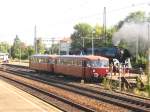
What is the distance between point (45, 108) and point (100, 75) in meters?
18.2

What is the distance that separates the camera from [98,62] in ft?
128

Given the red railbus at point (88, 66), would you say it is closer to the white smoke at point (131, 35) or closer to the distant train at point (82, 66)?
the distant train at point (82, 66)

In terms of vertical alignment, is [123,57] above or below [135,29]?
below

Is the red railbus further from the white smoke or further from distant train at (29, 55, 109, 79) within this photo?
the white smoke

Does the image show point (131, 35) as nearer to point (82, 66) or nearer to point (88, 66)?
point (82, 66)

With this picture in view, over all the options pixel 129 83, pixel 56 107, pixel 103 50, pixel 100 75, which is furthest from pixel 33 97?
pixel 103 50

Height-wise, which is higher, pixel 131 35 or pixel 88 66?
pixel 131 35

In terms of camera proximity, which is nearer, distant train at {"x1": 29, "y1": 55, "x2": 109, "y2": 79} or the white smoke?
distant train at {"x1": 29, "y1": 55, "x2": 109, "y2": 79}

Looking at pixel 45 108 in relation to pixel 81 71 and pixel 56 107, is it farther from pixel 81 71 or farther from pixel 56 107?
pixel 81 71

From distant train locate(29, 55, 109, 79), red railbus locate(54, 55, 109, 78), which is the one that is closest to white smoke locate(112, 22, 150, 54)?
distant train locate(29, 55, 109, 79)

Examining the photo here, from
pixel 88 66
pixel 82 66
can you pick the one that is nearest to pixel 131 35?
pixel 82 66

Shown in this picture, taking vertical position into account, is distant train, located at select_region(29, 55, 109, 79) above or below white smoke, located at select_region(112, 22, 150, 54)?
below

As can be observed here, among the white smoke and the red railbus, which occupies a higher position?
the white smoke

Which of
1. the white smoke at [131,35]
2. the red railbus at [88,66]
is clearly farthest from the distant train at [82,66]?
the white smoke at [131,35]
